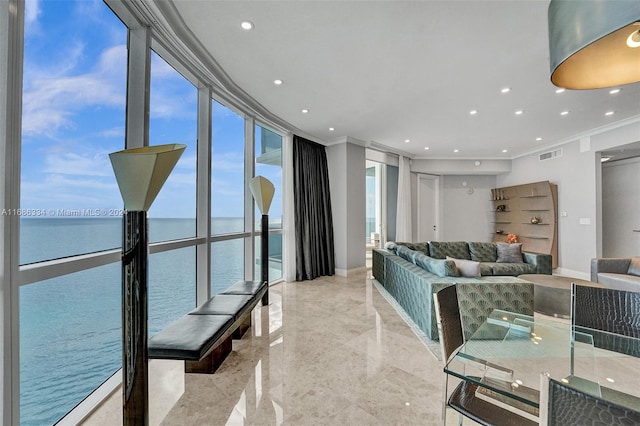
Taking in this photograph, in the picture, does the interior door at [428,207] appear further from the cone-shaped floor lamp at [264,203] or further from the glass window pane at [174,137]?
the glass window pane at [174,137]

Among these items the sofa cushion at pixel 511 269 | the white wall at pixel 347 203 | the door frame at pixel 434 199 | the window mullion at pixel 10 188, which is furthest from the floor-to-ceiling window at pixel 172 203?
the door frame at pixel 434 199

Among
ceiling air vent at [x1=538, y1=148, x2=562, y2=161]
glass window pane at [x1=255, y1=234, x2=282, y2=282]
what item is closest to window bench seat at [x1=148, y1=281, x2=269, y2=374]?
glass window pane at [x1=255, y1=234, x2=282, y2=282]

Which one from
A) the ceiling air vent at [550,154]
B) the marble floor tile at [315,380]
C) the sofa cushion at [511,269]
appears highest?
the ceiling air vent at [550,154]

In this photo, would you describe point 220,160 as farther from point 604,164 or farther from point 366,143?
point 604,164

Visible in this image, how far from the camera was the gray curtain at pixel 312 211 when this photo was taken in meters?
5.29

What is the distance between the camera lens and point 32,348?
4.99 ft

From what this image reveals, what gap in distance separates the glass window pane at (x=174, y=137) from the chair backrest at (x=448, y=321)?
8.00 feet

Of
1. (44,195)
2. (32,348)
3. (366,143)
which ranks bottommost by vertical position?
(32,348)

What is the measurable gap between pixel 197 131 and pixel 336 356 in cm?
294

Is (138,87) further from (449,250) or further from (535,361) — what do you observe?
(449,250)

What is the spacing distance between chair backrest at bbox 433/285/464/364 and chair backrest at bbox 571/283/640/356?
34.0 inches

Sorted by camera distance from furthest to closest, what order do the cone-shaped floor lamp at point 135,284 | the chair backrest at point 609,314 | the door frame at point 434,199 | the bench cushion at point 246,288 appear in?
the door frame at point 434,199 → the bench cushion at point 246,288 → the chair backrest at point 609,314 → the cone-shaped floor lamp at point 135,284

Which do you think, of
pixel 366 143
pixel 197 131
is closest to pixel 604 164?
pixel 366 143

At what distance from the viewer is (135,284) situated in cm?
138
